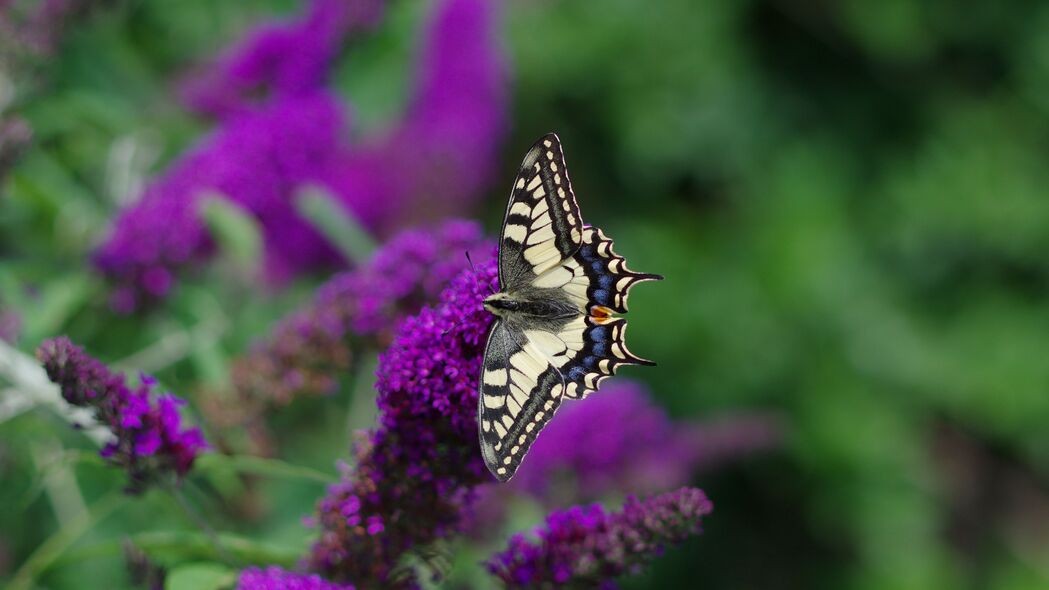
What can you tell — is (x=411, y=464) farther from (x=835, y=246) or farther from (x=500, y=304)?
(x=835, y=246)

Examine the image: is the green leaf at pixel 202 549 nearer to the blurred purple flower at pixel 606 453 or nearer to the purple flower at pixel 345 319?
the purple flower at pixel 345 319

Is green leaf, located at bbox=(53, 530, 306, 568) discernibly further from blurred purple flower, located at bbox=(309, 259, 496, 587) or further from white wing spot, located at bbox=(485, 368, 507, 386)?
white wing spot, located at bbox=(485, 368, 507, 386)

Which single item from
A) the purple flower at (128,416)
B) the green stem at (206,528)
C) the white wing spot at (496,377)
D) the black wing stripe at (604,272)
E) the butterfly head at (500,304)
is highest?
the black wing stripe at (604,272)

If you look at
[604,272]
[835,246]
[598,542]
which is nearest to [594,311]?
[604,272]

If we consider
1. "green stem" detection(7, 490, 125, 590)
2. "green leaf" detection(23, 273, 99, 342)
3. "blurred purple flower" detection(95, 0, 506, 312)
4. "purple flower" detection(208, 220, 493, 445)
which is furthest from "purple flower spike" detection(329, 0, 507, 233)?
"green stem" detection(7, 490, 125, 590)

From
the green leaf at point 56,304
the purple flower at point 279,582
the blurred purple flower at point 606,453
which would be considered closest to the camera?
the purple flower at point 279,582

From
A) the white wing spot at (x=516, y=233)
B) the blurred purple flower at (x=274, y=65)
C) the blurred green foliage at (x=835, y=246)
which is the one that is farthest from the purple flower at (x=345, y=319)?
the blurred green foliage at (x=835, y=246)

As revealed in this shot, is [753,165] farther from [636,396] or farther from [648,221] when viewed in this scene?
[636,396]
